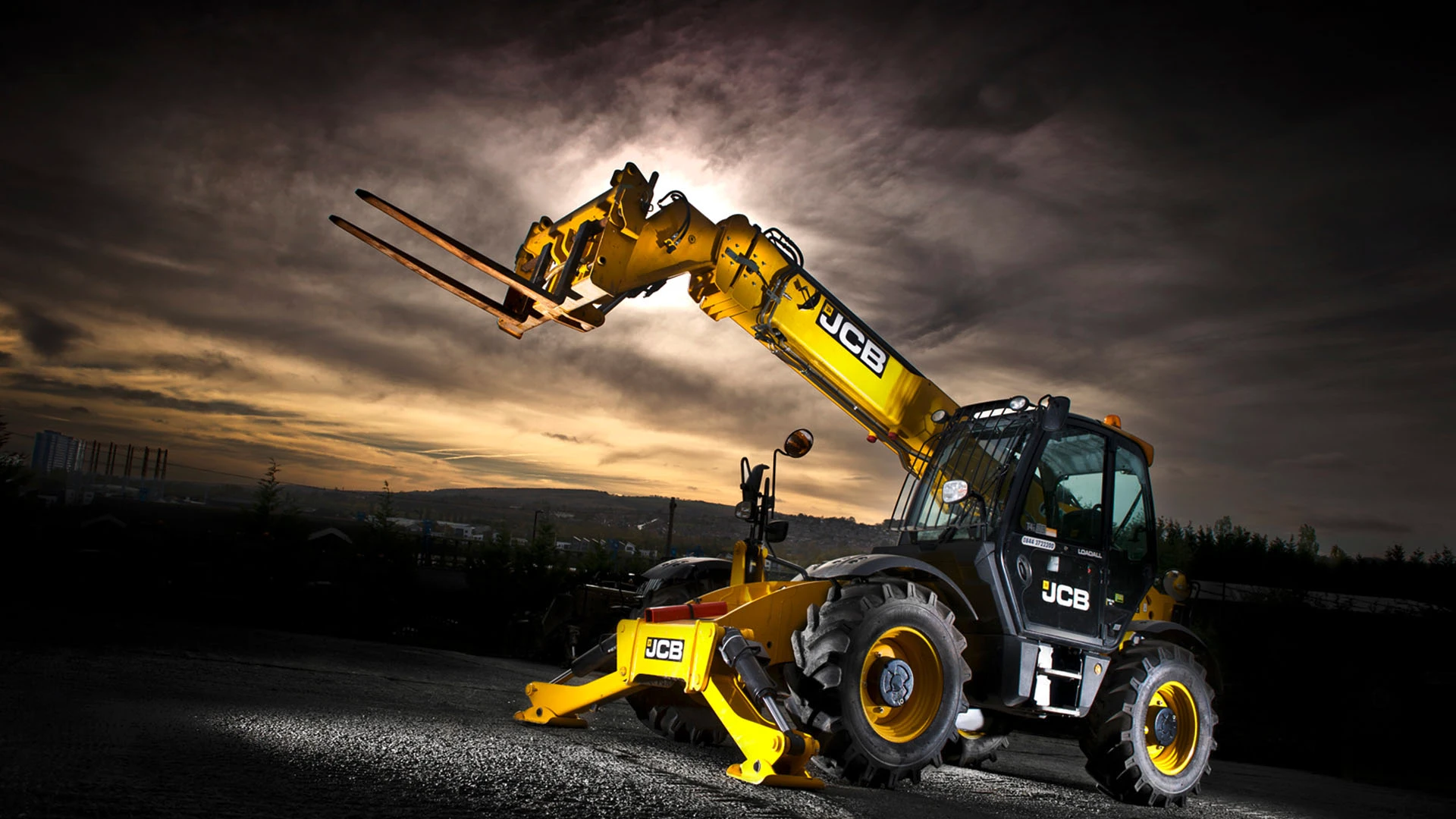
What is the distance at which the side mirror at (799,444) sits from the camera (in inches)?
271

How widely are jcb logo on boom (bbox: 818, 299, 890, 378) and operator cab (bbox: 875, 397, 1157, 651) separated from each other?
747 mm

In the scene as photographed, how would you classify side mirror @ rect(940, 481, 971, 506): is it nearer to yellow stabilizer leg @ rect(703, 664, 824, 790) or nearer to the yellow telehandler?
the yellow telehandler

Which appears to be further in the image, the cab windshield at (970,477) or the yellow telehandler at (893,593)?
the cab windshield at (970,477)

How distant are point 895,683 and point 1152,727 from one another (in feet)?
8.47

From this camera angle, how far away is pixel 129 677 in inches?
299

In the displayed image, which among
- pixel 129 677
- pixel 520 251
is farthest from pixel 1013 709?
pixel 129 677

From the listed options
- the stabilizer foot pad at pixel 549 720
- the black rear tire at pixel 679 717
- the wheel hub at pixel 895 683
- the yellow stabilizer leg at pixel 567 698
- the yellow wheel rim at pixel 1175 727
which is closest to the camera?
the wheel hub at pixel 895 683

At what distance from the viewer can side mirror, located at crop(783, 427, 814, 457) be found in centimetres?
688

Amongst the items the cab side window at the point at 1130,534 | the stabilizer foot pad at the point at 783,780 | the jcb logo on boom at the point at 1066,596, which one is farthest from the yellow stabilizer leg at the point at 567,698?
the cab side window at the point at 1130,534

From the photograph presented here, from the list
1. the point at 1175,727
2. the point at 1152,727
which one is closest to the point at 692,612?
the point at 1152,727

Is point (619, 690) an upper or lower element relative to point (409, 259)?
lower

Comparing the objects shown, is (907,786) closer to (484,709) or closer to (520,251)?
(484,709)

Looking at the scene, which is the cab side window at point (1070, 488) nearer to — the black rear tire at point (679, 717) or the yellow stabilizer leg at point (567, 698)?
the black rear tire at point (679, 717)

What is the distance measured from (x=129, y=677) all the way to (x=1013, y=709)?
6734 millimetres
